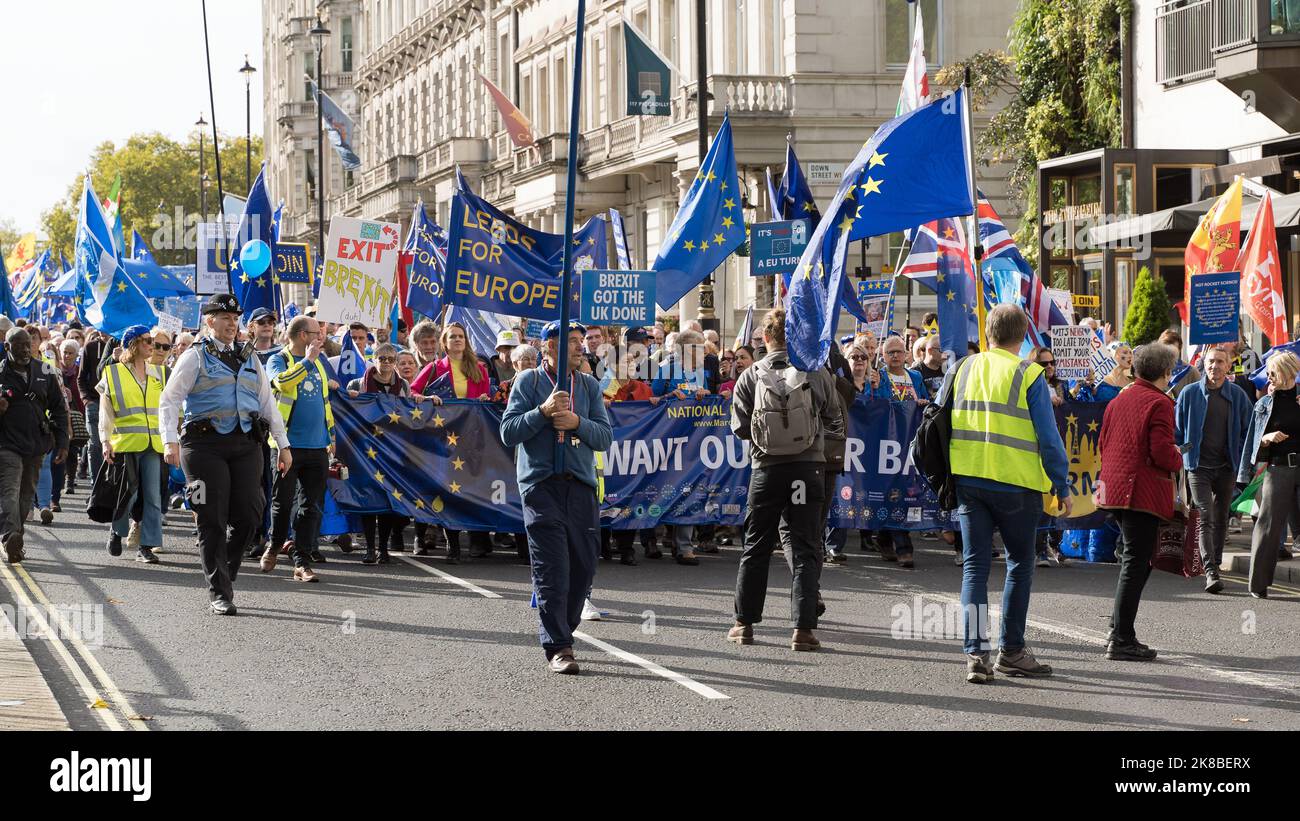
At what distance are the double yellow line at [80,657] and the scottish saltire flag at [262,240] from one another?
397 inches

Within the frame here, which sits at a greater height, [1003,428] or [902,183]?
[902,183]

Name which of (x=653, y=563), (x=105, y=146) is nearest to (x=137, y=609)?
(x=653, y=563)

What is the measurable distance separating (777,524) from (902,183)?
2671 millimetres

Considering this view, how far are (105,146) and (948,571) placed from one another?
114 m

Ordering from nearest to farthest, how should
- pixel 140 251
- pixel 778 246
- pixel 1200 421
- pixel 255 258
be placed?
pixel 1200 421 → pixel 778 246 → pixel 255 258 → pixel 140 251

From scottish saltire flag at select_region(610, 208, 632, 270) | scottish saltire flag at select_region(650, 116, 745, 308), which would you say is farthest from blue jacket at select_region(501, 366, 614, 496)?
scottish saltire flag at select_region(610, 208, 632, 270)

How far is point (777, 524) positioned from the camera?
10.5 meters

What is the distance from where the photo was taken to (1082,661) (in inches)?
387

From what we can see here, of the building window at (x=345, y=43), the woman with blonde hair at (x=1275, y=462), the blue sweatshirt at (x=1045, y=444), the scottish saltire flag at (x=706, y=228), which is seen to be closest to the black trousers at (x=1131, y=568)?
the blue sweatshirt at (x=1045, y=444)

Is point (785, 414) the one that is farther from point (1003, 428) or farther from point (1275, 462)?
point (1275, 462)

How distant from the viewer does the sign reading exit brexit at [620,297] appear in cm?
1437

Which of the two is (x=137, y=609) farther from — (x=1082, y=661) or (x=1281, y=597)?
(x=1281, y=597)

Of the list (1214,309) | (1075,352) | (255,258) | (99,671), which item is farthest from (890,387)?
(255,258)

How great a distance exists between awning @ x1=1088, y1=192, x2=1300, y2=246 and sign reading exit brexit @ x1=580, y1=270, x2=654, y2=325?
9.13 meters
